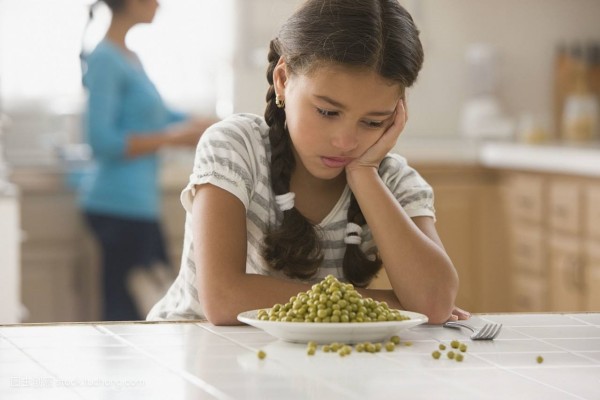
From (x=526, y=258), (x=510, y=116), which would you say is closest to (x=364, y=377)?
(x=526, y=258)

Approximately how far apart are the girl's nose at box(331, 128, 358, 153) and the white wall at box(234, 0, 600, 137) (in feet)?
10.9

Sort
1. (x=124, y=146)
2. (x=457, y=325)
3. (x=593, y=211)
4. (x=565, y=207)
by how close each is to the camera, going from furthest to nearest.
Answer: (x=565, y=207)
(x=593, y=211)
(x=124, y=146)
(x=457, y=325)

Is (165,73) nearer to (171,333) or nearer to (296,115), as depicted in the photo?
(296,115)

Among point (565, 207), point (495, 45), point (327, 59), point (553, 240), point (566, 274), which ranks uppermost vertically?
point (495, 45)

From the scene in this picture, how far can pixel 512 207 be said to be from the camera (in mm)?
4324

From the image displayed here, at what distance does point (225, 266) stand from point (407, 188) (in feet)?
1.40

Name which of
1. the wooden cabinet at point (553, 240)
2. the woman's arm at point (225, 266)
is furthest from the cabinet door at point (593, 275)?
the woman's arm at point (225, 266)

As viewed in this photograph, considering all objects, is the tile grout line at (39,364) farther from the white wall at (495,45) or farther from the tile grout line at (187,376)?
the white wall at (495,45)

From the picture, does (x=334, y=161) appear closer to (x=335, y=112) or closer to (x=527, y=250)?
(x=335, y=112)

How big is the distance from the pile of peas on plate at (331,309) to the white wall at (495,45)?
12.2 ft

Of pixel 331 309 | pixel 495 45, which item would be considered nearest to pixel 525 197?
pixel 495 45

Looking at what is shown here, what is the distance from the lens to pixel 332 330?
4.34ft

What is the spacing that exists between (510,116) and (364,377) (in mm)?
4113

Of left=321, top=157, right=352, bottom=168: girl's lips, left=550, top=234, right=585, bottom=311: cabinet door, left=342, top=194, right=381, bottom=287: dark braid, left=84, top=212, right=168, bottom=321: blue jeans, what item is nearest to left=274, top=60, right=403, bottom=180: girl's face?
left=321, top=157, right=352, bottom=168: girl's lips
